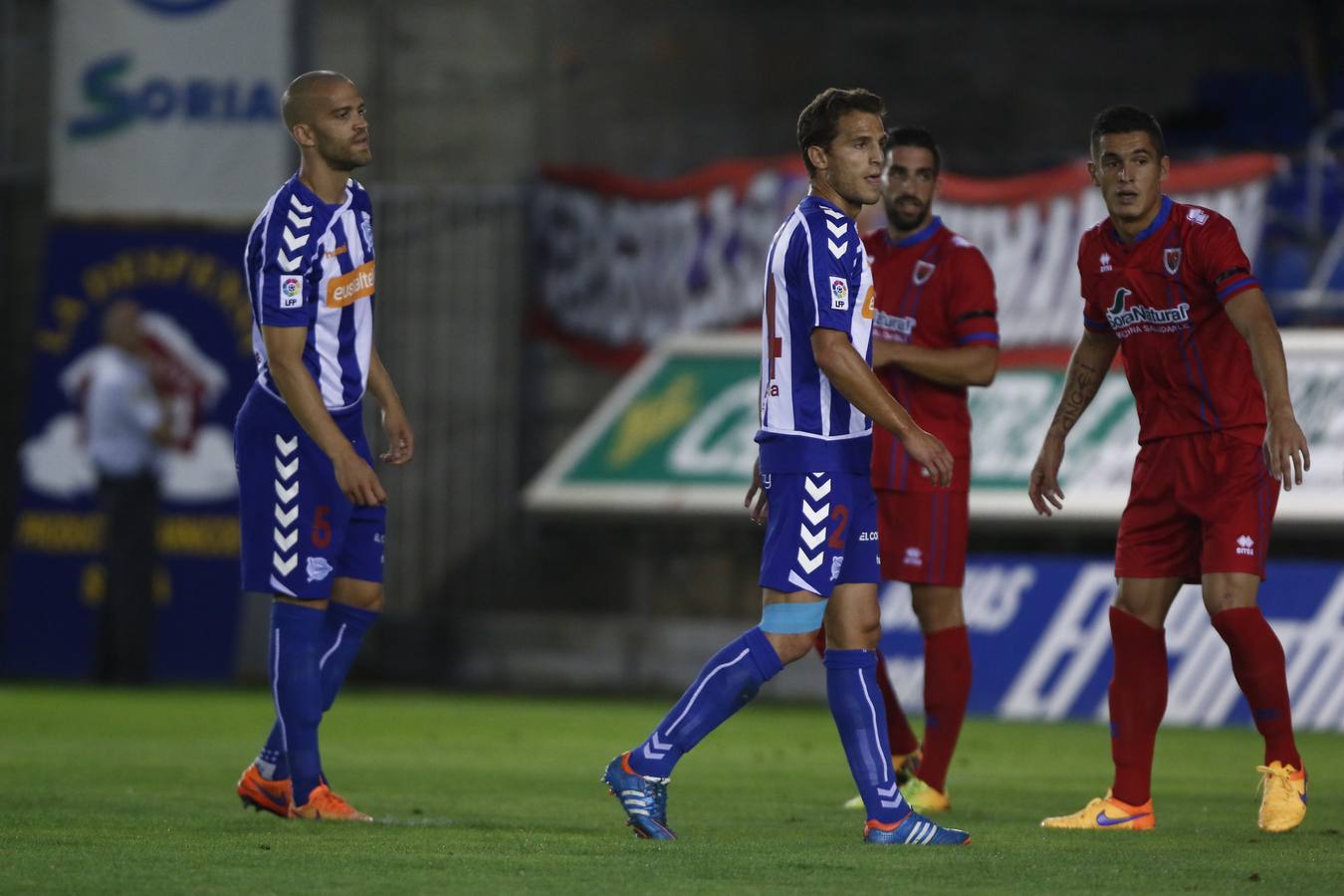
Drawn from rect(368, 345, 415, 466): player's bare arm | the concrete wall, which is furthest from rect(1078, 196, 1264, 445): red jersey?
the concrete wall

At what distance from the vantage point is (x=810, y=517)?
19.3 feet

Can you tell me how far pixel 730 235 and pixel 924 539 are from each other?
7.84 meters

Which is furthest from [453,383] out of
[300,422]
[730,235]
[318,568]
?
[300,422]

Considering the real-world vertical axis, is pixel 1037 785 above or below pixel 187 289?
below

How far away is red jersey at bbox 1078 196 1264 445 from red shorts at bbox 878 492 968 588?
2.81ft

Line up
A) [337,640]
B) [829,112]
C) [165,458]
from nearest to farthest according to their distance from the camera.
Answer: [829,112] < [337,640] < [165,458]

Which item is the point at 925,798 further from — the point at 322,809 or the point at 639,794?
the point at 322,809

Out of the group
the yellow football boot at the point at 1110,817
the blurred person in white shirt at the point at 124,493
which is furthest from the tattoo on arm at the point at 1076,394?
the blurred person in white shirt at the point at 124,493

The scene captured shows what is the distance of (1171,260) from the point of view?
21.7ft

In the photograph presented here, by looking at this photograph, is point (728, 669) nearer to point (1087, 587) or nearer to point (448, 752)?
point (448, 752)

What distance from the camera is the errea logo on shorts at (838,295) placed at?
19.3ft

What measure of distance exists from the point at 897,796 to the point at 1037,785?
2.69 metres

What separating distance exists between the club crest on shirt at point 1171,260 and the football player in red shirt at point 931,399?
2.83 ft

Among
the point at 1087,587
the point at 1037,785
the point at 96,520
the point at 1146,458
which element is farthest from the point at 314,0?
the point at 1146,458
